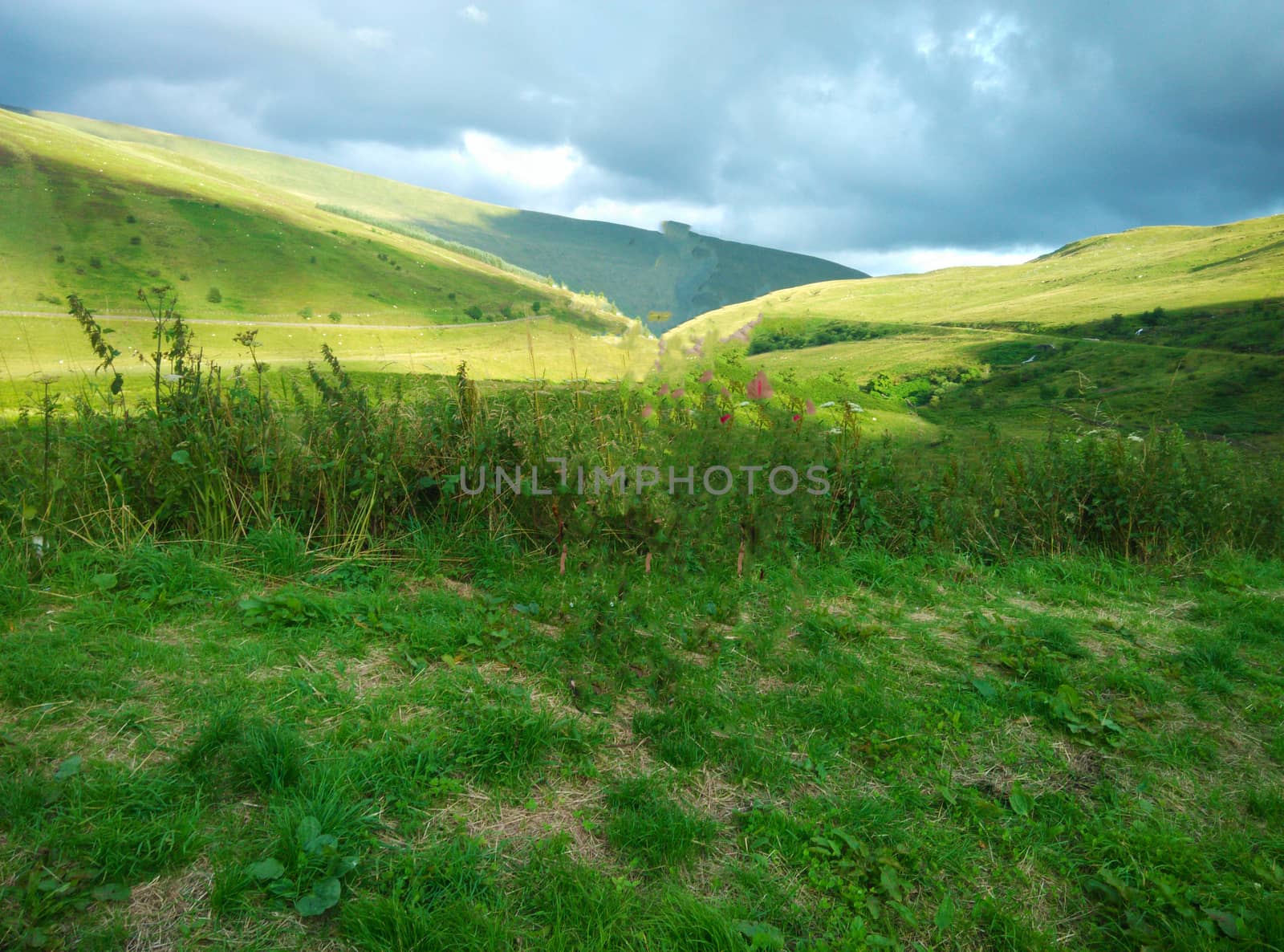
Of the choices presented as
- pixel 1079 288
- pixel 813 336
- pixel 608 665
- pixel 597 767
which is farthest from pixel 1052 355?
pixel 1079 288

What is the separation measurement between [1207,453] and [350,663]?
738cm

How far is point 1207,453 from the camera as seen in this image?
20.4 ft

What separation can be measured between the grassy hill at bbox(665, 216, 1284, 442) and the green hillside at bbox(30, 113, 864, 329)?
2.44ft

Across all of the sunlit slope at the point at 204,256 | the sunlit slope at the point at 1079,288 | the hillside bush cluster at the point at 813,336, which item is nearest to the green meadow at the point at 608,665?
the hillside bush cluster at the point at 813,336

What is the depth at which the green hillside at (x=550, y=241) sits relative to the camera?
28.8 feet

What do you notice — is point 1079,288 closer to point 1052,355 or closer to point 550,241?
point 1052,355

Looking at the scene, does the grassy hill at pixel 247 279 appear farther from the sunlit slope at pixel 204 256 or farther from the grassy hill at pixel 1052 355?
the grassy hill at pixel 1052 355

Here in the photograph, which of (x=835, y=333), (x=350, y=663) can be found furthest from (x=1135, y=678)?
(x=835, y=333)

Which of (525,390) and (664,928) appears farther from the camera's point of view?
(525,390)

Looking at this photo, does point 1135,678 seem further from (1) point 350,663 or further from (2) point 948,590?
(1) point 350,663

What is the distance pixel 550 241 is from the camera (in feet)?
248

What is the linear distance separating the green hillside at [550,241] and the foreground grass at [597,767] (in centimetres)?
265

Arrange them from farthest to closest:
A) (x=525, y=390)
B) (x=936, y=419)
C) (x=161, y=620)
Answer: (x=936, y=419)
(x=525, y=390)
(x=161, y=620)

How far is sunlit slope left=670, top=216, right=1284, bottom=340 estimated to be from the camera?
84.5 ft
